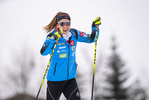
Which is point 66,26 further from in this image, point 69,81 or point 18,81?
point 18,81

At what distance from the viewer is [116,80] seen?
51.9 ft

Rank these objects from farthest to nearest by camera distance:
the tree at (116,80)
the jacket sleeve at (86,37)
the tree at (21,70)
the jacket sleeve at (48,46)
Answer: the tree at (21,70)
the tree at (116,80)
the jacket sleeve at (86,37)
the jacket sleeve at (48,46)

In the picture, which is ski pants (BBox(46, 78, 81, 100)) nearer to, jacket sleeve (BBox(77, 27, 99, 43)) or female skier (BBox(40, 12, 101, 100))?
female skier (BBox(40, 12, 101, 100))

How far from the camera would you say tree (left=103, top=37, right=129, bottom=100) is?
1585cm

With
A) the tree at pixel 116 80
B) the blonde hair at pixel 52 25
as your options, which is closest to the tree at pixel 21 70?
the tree at pixel 116 80

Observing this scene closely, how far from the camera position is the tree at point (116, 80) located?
15852 millimetres

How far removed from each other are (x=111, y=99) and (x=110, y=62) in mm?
3111

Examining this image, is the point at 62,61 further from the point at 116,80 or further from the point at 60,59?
the point at 116,80

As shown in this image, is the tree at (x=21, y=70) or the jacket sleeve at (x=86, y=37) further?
the tree at (x=21, y=70)

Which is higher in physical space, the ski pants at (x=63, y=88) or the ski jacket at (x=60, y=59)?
the ski jacket at (x=60, y=59)

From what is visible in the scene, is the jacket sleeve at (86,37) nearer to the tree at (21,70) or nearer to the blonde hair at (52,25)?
the blonde hair at (52,25)

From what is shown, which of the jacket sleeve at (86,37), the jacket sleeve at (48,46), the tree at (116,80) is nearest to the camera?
the jacket sleeve at (48,46)

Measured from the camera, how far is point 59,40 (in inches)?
134

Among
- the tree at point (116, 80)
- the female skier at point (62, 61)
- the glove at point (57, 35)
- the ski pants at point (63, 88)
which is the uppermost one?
the glove at point (57, 35)
